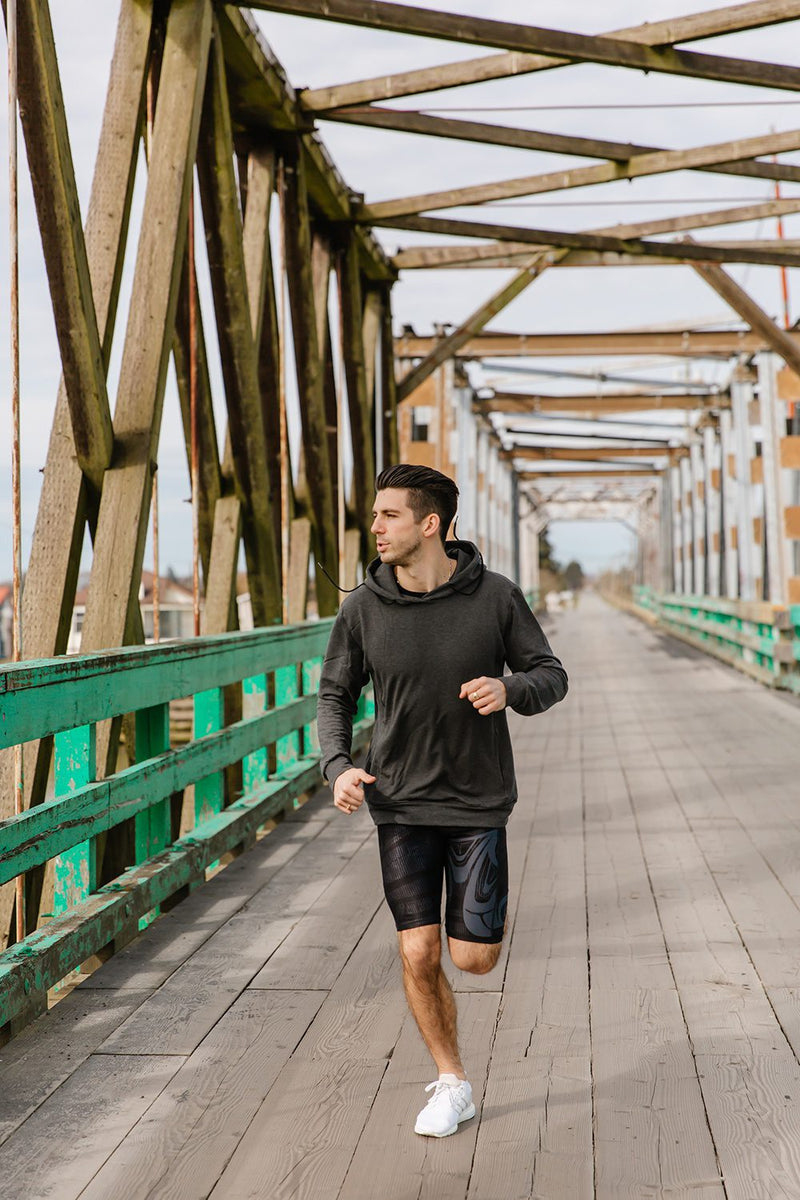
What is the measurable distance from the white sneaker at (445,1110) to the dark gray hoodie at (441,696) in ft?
1.95

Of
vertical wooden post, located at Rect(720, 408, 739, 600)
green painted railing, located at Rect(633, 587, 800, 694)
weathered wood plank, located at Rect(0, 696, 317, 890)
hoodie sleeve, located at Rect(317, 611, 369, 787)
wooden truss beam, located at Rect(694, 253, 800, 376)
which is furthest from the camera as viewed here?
vertical wooden post, located at Rect(720, 408, 739, 600)

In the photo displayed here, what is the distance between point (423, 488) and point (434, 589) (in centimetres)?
23

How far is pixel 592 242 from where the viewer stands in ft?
39.5

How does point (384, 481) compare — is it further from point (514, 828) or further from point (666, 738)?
point (666, 738)

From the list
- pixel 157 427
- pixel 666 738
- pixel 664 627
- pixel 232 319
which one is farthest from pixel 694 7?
pixel 664 627

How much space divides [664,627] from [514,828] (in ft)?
107

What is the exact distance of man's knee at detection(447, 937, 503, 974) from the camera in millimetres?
3258

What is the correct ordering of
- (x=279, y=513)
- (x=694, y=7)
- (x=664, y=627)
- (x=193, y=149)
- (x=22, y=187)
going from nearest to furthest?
(x=22, y=187) → (x=193, y=149) → (x=694, y=7) → (x=279, y=513) → (x=664, y=627)

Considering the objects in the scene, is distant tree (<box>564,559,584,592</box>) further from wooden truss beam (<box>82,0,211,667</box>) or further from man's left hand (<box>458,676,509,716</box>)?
man's left hand (<box>458,676,509,716</box>)

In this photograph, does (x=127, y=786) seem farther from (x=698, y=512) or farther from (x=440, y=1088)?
(x=698, y=512)

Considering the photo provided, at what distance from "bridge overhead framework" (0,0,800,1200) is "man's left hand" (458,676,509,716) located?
948 millimetres

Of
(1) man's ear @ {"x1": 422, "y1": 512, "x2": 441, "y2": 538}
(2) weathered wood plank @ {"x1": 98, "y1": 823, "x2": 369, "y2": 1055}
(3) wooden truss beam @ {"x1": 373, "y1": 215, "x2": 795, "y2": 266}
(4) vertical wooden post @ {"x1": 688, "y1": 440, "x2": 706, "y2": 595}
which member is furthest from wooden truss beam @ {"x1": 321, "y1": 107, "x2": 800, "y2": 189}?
(4) vertical wooden post @ {"x1": 688, "y1": 440, "x2": 706, "y2": 595}

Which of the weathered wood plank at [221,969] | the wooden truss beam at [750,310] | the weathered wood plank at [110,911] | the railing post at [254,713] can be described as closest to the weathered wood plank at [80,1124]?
the weathered wood plank at [221,969]

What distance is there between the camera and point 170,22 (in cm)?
637
